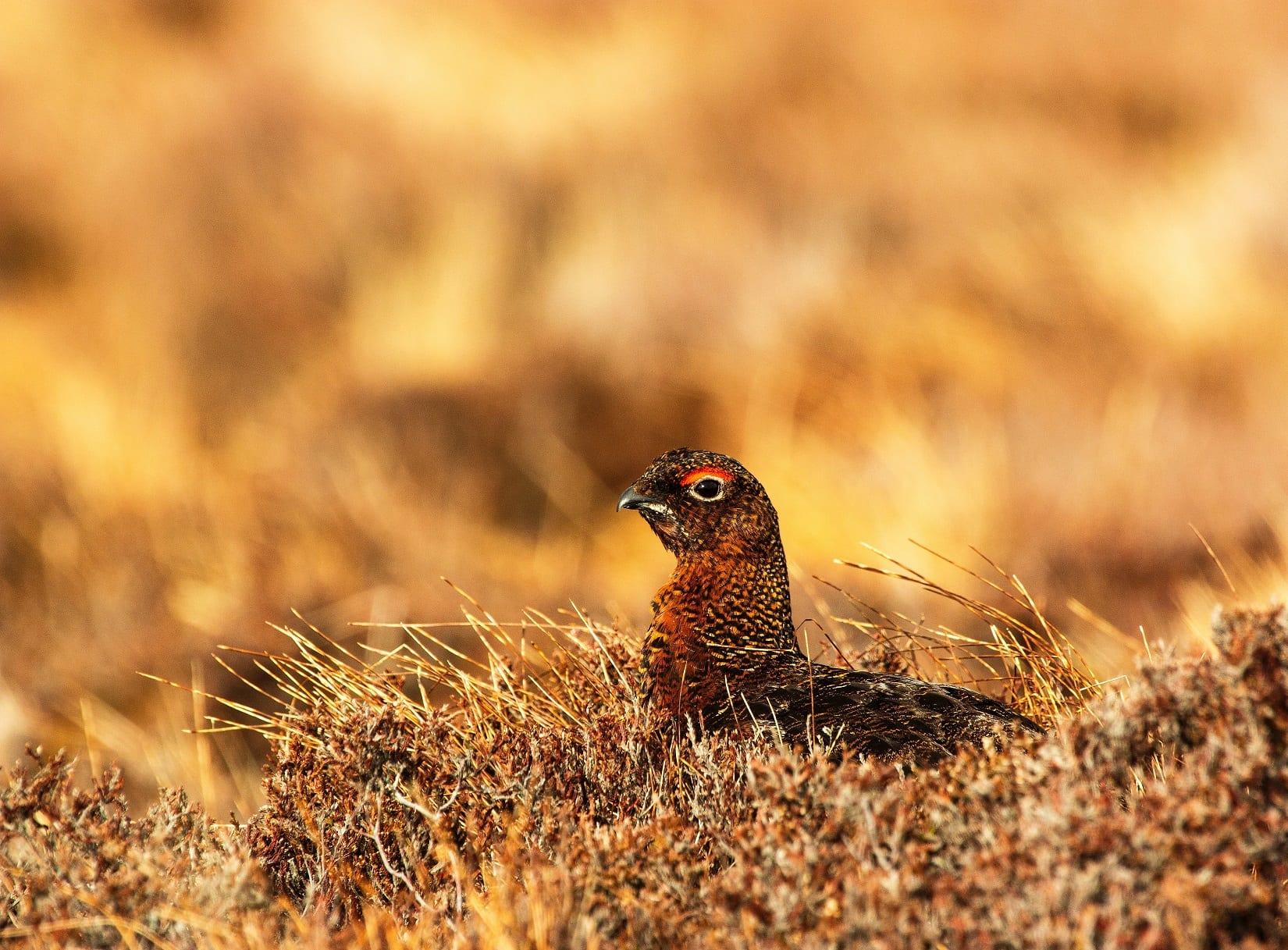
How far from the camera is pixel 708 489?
3.46 metres

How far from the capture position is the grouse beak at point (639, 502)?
11.6 ft

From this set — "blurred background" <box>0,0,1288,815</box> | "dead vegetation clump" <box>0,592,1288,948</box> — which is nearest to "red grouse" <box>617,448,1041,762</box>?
"dead vegetation clump" <box>0,592,1288,948</box>

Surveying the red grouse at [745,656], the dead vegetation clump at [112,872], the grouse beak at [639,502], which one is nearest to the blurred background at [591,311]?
the grouse beak at [639,502]

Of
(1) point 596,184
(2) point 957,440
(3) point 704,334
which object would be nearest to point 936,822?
(2) point 957,440

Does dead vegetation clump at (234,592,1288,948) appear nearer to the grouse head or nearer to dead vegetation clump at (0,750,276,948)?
dead vegetation clump at (0,750,276,948)

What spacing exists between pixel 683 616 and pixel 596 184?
430 inches

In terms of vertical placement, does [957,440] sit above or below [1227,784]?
above

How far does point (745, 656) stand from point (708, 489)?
467 mm

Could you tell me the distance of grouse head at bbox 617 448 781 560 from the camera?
342 centimetres

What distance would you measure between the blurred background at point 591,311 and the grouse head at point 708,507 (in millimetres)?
728

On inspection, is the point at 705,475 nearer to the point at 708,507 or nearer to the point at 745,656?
the point at 708,507

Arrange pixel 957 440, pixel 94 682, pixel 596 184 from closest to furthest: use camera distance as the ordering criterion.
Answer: pixel 94 682 → pixel 957 440 → pixel 596 184

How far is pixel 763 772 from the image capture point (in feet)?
7.85

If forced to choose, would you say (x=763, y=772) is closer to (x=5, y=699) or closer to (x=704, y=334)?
(x=5, y=699)
